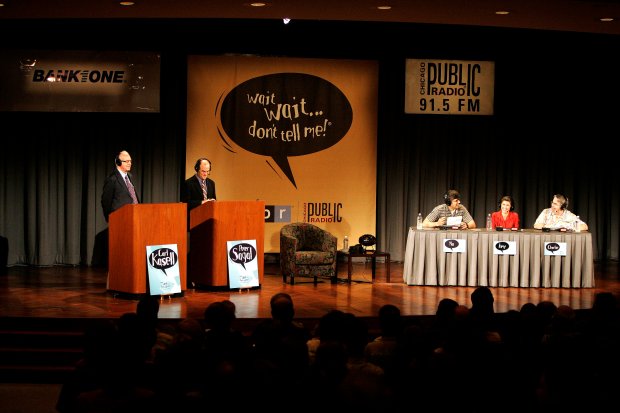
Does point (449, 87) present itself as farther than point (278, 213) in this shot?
Yes

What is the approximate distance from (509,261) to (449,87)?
3341mm

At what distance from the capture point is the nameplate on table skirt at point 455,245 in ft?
31.8

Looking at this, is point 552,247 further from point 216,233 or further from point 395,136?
point 216,233

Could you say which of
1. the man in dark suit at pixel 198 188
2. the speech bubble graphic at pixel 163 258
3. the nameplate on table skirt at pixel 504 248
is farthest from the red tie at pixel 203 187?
the nameplate on table skirt at pixel 504 248

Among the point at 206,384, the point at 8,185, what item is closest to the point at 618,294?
the point at 206,384

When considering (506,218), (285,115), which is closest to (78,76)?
(285,115)

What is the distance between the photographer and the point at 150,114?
37.9 feet

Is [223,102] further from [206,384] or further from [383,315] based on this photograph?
[206,384]

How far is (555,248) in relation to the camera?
969cm

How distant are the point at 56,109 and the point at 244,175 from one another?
8.81 feet

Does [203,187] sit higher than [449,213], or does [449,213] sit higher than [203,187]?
[203,187]

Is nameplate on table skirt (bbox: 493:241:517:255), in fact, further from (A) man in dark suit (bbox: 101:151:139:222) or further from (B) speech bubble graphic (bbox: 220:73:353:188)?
(A) man in dark suit (bbox: 101:151:139:222)

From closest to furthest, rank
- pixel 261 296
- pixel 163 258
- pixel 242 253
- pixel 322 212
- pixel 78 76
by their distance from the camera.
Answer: pixel 163 258
pixel 261 296
pixel 242 253
pixel 78 76
pixel 322 212

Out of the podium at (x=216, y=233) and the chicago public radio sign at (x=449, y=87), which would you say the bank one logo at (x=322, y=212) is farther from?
the podium at (x=216, y=233)
